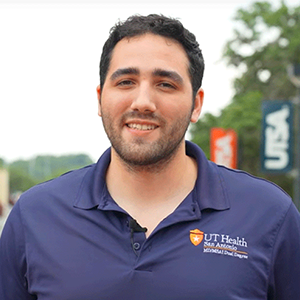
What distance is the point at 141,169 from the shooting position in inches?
121

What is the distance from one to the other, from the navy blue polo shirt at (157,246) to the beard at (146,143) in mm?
232

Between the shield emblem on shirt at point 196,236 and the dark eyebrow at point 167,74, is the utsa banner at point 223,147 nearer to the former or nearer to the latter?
the dark eyebrow at point 167,74

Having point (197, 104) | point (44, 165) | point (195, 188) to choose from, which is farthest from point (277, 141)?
point (44, 165)

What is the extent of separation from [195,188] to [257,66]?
117 ft

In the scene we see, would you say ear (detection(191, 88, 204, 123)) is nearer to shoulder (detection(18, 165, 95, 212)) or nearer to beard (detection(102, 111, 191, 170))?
beard (detection(102, 111, 191, 170))

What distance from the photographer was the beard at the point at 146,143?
9.61 feet

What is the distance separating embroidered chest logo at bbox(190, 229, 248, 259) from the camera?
112 inches

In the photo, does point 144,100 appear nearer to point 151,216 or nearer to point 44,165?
point 151,216

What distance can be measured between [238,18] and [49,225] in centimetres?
3566

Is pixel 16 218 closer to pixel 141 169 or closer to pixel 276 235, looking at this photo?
pixel 141 169

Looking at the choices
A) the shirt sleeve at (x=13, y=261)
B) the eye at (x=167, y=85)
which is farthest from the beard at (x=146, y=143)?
the shirt sleeve at (x=13, y=261)

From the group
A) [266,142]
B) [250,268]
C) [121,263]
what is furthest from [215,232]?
[266,142]

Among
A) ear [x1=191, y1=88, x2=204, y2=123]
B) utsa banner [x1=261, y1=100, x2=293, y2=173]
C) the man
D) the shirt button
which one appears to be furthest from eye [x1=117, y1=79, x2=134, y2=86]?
utsa banner [x1=261, y1=100, x2=293, y2=173]

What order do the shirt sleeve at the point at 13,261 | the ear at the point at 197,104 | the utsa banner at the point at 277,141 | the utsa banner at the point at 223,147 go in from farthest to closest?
the utsa banner at the point at 223,147 < the utsa banner at the point at 277,141 < the ear at the point at 197,104 < the shirt sleeve at the point at 13,261
